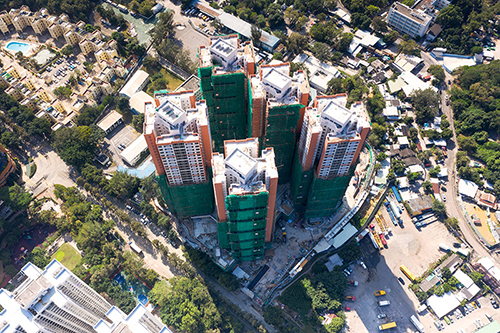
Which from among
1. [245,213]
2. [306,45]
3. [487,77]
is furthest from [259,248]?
[487,77]

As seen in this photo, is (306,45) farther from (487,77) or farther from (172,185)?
(172,185)

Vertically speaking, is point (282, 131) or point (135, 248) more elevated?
point (282, 131)

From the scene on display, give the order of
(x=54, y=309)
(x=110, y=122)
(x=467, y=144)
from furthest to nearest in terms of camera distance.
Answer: (x=110, y=122) < (x=467, y=144) < (x=54, y=309)

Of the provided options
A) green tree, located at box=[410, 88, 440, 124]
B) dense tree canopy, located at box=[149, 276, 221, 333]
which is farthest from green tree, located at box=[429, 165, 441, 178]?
dense tree canopy, located at box=[149, 276, 221, 333]

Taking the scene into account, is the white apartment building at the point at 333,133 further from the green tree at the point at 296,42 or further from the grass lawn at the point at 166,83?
the grass lawn at the point at 166,83

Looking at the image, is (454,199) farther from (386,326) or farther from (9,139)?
(9,139)

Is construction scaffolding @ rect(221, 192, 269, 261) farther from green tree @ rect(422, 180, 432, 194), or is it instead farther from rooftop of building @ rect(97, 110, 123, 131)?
rooftop of building @ rect(97, 110, 123, 131)

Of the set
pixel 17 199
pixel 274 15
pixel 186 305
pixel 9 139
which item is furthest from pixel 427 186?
pixel 9 139
